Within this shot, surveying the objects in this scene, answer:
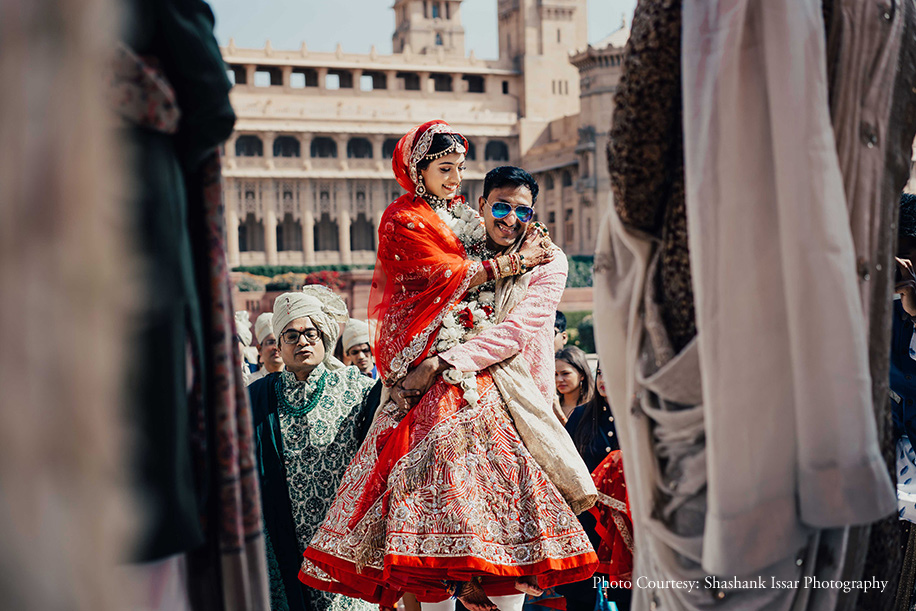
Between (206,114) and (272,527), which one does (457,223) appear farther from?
(206,114)

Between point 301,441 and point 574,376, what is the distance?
121 cm

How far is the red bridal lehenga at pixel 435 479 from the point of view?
2.18m

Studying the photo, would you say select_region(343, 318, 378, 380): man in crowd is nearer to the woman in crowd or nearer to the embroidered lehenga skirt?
the woman in crowd

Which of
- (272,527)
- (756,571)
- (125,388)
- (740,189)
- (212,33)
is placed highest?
(212,33)

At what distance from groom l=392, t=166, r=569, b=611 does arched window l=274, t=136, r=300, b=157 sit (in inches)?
1561

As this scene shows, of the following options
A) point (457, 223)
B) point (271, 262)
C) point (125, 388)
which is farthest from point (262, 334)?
point (271, 262)

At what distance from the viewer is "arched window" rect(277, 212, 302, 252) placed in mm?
41188

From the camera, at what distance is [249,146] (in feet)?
132

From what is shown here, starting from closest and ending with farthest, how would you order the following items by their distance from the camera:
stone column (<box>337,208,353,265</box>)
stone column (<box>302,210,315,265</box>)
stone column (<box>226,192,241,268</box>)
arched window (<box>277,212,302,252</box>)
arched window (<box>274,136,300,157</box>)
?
stone column (<box>226,192,241,268</box>) < stone column (<box>302,210,315,265</box>) < arched window (<box>274,136,300,157</box>) < stone column (<box>337,208,353,265</box>) < arched window (<box>277,212,302,252</box>)

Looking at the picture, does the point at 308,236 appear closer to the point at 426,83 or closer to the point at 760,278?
the point at 426,83

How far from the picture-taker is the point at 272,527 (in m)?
2.94

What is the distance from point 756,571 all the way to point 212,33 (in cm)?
104

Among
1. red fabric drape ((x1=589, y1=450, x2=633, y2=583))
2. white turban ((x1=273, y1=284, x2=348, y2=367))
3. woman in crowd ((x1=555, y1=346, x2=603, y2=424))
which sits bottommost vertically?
red fabric drape ((x1=589, y1=450, x2=633, y2=583))

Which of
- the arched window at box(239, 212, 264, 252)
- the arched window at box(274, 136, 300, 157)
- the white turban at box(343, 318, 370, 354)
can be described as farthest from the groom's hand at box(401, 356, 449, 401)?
the arched window at box(274, 136, 300, 157)
